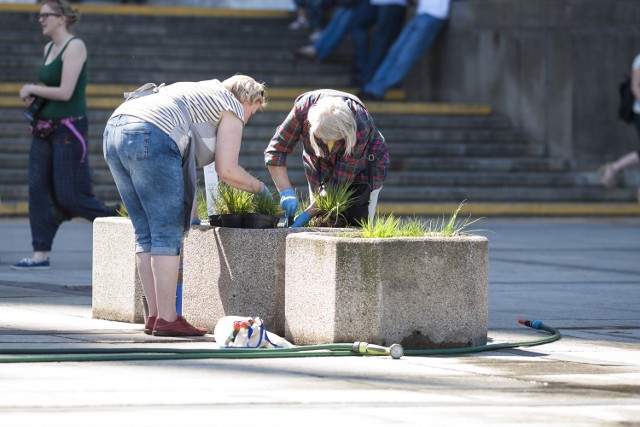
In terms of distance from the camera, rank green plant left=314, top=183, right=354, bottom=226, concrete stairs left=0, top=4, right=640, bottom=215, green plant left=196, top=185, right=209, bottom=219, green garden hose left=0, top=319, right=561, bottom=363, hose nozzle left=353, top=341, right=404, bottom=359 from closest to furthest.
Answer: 1. green garden hose left=0, top=319, right=561, bottom=363
2. hose nozzle left=353, top=341, right=404, bottom=359
3. green plant left=314, top=183, right=354, bottom=226
4. green plant left=196, top=185, right=209, bottom=219
5. concrete stairs left=0, top=4, right=640, bottom=215

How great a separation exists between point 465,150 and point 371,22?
2.38 m

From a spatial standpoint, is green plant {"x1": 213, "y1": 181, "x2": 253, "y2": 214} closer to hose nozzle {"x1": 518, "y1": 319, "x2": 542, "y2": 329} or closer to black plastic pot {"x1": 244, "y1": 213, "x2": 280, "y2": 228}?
black plastic pot {"x1": 244, "y1": 213, "x2": 280, "y2": 228}

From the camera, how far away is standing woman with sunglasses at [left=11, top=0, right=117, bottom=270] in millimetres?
11523

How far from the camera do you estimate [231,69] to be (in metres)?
21.6

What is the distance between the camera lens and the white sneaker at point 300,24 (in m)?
23.6

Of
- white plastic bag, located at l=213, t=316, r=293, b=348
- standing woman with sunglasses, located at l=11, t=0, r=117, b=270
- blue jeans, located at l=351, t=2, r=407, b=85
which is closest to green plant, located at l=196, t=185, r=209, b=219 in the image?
white plastic bag, located at l=213, t=316, r=293, b=348

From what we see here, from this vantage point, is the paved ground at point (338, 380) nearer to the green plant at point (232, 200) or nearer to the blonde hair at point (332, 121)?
the green plant at point (232, 200)

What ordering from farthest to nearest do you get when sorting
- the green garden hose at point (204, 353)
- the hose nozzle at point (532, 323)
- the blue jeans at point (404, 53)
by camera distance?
1. the blue jeans at point (404, 53)
2. the hose nozzle at point (532, 323)
3. the green garden hose at point (204, 353)

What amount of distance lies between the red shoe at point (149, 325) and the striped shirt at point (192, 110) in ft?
2.95

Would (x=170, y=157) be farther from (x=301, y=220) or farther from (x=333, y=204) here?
(x=333, y=204)

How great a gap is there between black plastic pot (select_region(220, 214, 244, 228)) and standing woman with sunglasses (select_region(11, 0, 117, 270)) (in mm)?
3640

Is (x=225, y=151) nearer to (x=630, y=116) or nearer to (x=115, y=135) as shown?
(x=115, y=135)

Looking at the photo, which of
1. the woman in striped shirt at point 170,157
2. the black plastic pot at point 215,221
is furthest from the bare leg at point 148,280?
the black plastic pot at point 215,221

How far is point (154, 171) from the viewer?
309 inches
